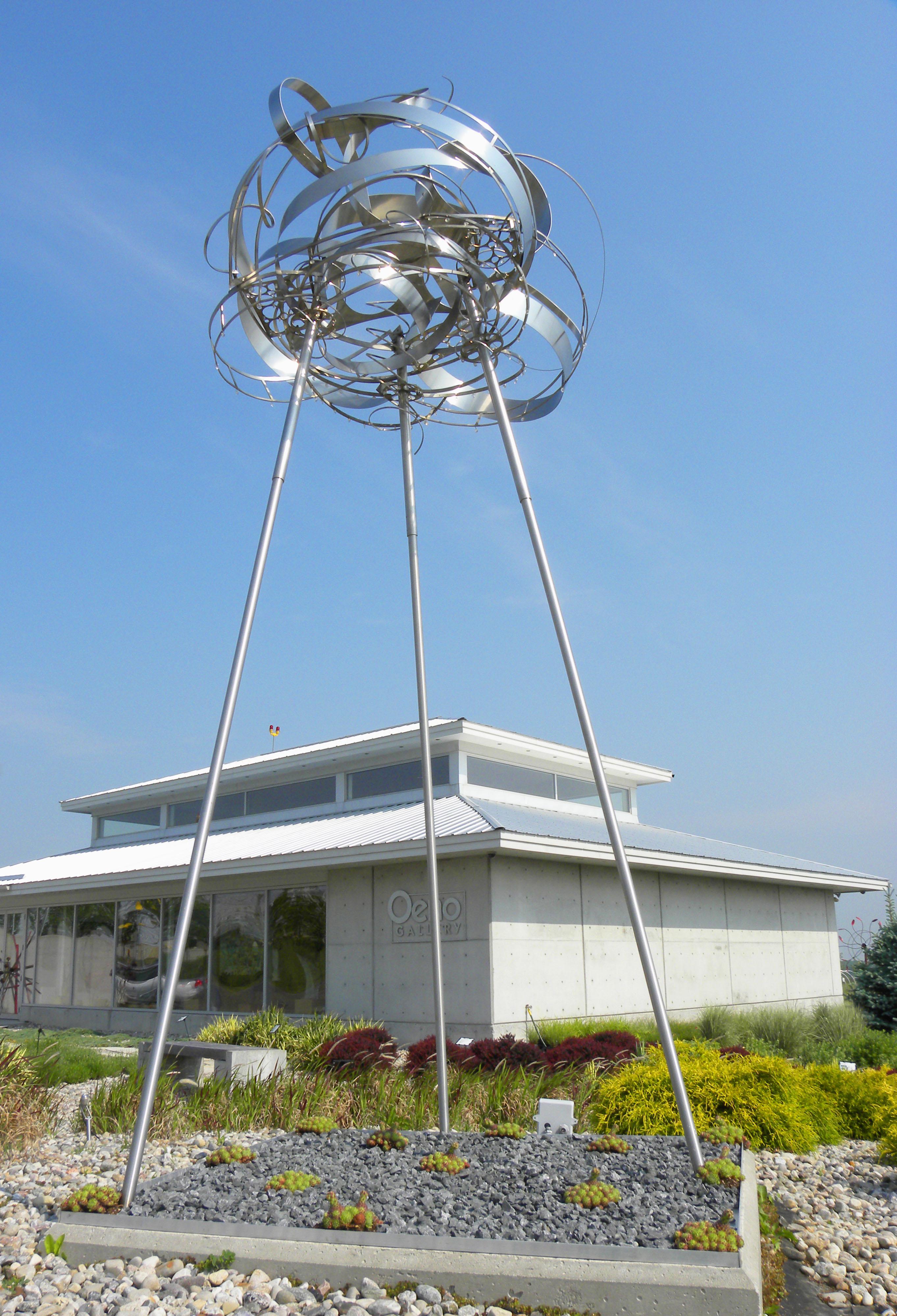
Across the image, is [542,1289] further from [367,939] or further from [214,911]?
[214,911]

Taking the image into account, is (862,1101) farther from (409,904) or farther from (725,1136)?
(409,904)

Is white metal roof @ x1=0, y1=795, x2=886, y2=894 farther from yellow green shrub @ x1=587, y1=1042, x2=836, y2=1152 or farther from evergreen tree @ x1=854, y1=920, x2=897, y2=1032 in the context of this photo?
yellow green shrub @ x1=587, y1=1042, x2=836, y2=1152

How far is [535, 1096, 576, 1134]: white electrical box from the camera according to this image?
7.09 meters

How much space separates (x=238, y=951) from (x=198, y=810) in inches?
233

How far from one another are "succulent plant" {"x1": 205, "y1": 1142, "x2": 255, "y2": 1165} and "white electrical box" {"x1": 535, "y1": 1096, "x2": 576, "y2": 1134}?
6.96 feet

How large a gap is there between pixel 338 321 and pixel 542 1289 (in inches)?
276

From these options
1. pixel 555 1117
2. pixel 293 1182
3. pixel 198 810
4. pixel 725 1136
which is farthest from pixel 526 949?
pixel 198 810

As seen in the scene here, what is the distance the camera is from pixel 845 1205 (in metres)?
6.70

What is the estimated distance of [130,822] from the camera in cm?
2448

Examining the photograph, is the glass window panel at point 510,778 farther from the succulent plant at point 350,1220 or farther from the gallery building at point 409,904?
the succulent plant at point 350,1220

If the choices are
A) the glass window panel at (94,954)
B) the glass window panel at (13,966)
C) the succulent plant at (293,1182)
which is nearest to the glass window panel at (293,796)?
the glass window panel at (94,954)

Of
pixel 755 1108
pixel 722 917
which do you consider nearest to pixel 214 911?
pixel 722 917

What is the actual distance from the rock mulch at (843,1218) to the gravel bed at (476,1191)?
0.72m

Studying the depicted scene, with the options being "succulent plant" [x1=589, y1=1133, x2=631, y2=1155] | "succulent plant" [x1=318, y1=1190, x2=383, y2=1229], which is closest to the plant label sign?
"succulent plant" [x1=589, y1=1133, x2=631, y2=1155]
